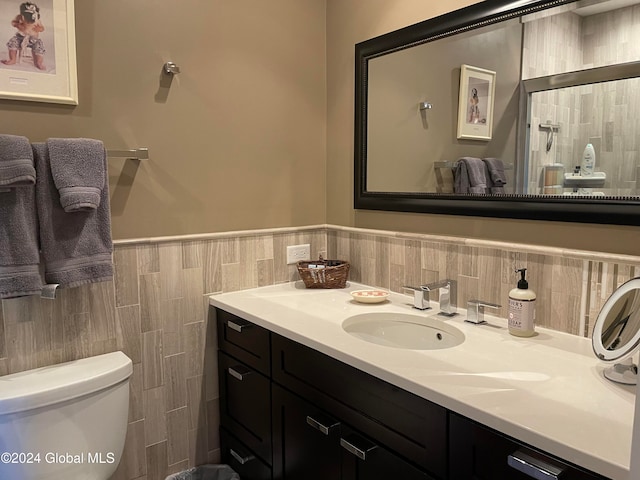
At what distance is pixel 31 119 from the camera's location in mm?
1590

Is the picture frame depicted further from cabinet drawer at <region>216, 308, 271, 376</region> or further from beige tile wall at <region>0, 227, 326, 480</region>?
cabinet drawer at <region>216, 308, 271, 376</region>

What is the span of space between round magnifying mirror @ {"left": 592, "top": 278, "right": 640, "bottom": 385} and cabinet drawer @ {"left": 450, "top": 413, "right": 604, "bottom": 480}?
360 millimetres

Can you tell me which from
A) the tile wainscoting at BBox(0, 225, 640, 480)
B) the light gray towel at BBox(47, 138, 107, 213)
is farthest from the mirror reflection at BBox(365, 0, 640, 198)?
the light gray towel at BBox(47, 138, 107, 213)

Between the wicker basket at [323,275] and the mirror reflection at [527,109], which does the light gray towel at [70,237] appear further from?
the mirror reflection at [527,109]

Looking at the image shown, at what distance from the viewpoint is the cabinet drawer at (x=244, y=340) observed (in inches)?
68.6

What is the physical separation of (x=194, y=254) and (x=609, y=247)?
141 centimetres

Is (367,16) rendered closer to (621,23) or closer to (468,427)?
(621,23)

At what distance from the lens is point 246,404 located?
1.89 metres

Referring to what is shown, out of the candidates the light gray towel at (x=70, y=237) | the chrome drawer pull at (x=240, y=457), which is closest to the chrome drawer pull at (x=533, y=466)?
the chrome drawer pull at (x=240, y=457)

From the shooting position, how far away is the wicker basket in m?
2.09

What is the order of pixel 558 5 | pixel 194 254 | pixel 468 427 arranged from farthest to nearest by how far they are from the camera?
1. pixel 194 254
2. pixel 558 5
3. pixel 468 427

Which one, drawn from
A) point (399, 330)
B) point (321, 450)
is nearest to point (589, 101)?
point (399, 330)

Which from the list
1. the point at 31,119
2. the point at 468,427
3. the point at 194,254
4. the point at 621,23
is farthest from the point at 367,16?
the point at 468,427

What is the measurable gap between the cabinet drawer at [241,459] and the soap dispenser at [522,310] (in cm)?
100
